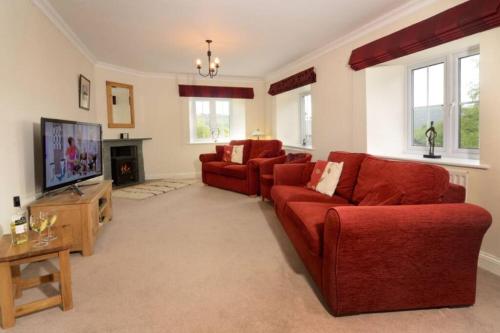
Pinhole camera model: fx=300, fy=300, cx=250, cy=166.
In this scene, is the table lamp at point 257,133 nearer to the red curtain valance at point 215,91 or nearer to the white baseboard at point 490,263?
the red curtain valance at point 215,91

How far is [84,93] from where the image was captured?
446 cm

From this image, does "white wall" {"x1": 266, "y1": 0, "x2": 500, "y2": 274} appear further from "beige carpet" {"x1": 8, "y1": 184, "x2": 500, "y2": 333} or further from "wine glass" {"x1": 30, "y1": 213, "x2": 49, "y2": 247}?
"wine glass" {"x1": 30, "y1": 213, "x2": 49, "y2": 247}

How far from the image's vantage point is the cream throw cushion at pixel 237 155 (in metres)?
5.64

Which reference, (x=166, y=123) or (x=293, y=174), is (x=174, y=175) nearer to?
(x=166, y=123)

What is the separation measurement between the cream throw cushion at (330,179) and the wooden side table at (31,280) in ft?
7.24

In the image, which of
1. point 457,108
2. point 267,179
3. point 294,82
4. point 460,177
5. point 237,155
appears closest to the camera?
point 460,177

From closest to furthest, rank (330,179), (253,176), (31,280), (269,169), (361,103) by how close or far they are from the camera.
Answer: (31,280) < (330,179) < (361,103) < (269,169) < (253,176)

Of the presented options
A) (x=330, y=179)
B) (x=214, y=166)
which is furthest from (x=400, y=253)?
(x=214, y=166)

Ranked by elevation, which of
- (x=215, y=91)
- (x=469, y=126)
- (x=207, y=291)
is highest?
(x=215, y=91)

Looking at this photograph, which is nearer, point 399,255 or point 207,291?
point 399,255

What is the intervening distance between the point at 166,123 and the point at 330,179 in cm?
455

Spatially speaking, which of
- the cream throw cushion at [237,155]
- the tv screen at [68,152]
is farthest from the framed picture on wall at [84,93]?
the cream throw cushion at [237,155]

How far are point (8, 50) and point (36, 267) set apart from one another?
1.71 meters

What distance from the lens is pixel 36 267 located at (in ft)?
7.84
